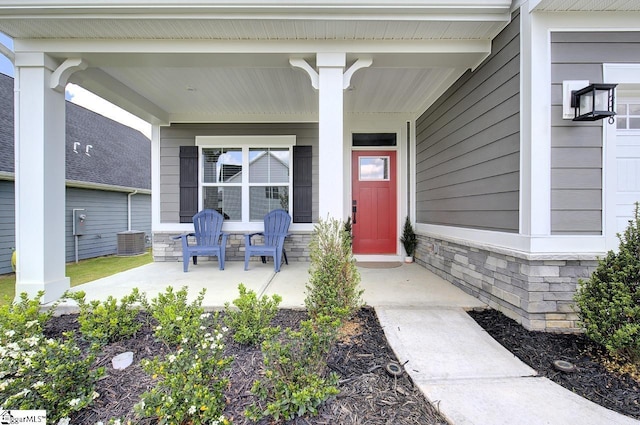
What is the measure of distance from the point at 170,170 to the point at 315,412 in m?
4.79

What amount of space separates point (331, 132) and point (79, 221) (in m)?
7.34

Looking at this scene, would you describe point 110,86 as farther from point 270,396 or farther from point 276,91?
point 270,396

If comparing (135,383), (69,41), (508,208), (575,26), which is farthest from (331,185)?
(69,41)

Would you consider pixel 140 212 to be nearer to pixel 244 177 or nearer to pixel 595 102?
pixel 244 177

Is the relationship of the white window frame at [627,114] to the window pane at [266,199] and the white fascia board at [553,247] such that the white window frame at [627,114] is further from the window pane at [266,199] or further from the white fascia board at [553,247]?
the window pane at [266,199]

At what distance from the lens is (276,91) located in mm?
3836

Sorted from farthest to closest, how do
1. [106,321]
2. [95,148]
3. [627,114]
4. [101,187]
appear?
1. [95,148]
2. [101,187]
3. [627,114]
4. [106,321]

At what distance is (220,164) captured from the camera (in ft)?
15.9

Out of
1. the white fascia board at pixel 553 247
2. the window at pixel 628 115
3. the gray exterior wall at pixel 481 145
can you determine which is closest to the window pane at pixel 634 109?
the window at pixel 628 115

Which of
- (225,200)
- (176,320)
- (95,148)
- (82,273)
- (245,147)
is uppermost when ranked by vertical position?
(95,148)

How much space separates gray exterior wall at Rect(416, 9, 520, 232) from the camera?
2.40m

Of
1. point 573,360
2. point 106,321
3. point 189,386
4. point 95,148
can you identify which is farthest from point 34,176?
point 95,148

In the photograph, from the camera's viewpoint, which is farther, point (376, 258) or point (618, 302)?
point (376, 258)

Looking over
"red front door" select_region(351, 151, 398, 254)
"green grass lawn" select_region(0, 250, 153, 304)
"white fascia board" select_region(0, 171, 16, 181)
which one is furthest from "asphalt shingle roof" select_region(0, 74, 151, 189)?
"red front door" select_region(351, 151, 398, 254)
